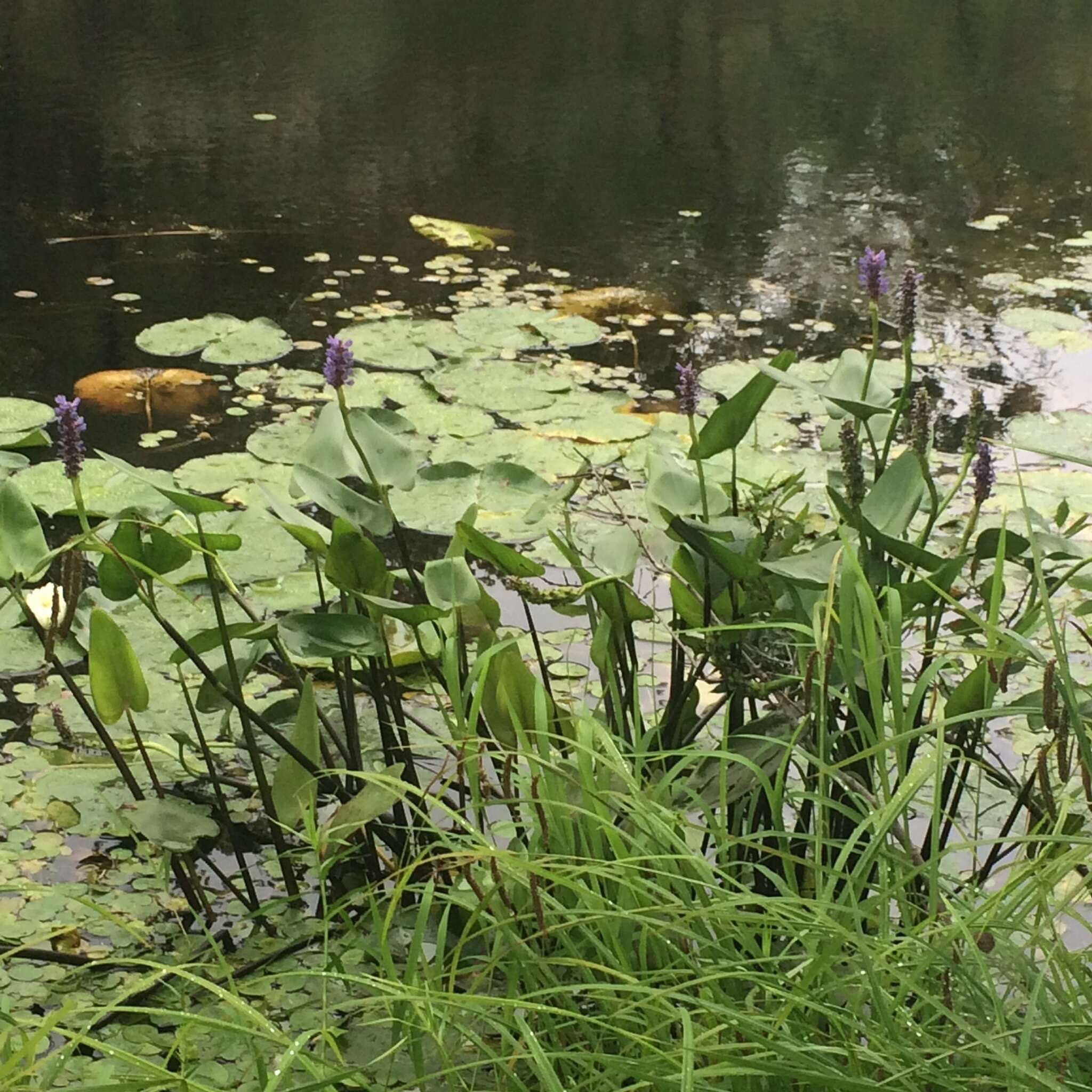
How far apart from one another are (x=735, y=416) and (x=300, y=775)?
0.51m

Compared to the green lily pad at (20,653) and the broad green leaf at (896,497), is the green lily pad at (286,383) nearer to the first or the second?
the green lily pad at (20,653)

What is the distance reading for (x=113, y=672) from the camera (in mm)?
1241

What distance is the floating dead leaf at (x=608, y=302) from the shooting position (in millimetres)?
2904

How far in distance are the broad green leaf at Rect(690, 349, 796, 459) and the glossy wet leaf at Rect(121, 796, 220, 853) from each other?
0.55 m

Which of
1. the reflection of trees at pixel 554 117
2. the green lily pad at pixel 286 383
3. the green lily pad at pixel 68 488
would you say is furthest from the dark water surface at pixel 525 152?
the green lily pad at pixel 68 488

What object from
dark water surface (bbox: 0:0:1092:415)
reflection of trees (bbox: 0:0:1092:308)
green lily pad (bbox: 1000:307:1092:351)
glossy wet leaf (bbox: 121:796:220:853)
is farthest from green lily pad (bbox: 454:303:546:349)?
glossy wet leaf (bbox: 121:796:220:853)

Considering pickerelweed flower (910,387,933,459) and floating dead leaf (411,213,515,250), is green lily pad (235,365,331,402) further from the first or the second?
pickerelweed flower (910,387,933,459)

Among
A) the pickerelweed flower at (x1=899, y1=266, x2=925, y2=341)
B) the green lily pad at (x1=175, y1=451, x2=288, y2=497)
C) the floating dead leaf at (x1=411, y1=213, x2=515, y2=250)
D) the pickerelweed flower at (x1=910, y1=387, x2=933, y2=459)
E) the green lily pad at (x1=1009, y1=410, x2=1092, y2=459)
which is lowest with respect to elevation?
the green lily pad at (x1=1009, y1=410, x2=1092, y2=459)

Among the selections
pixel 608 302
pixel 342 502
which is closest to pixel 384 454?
pixel 342 502

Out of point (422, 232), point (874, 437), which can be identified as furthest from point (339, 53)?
point (874, 437)

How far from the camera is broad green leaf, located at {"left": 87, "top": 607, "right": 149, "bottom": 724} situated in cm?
121

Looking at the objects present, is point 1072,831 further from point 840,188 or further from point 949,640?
point 840,188

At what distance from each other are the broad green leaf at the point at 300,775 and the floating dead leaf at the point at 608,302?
5.89ft

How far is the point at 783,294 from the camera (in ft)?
10.1
